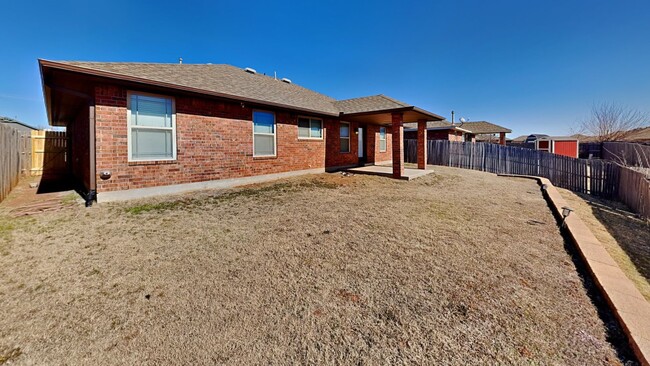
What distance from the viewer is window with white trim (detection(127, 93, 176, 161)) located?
6.27 m

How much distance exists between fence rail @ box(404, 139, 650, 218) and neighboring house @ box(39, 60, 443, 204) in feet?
19.1

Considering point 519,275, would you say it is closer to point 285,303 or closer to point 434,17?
point 285,303

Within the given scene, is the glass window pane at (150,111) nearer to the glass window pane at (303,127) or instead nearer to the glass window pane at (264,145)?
the glass window pane at (264,145)

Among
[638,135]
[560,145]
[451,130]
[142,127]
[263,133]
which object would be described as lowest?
[142,127]

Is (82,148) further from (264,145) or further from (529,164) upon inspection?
(529,164)

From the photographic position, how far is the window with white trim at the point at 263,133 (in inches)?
352

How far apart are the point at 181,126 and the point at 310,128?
212 inches

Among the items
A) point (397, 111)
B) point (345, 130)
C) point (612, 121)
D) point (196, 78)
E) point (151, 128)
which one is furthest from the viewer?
point (612, 121)

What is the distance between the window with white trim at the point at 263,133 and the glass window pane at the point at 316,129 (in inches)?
87.2

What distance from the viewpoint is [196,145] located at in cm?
733

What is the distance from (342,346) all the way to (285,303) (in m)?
0.71

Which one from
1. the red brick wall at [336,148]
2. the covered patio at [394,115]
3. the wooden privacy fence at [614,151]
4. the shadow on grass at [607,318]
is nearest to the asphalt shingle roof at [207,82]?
the covered patio at [394,115]

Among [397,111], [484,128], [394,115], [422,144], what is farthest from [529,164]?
[484,128]

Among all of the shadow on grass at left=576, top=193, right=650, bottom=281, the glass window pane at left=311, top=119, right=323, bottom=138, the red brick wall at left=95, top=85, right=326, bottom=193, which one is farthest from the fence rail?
the red brick wall at left=95, top=85, right=326, bottom=193
